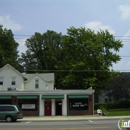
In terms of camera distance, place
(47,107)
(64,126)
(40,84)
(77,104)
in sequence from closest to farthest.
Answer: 1. (64,126)
2. (77,104)
3. (47,107)
4. (40,84)

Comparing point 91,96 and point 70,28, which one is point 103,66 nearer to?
point 70,28

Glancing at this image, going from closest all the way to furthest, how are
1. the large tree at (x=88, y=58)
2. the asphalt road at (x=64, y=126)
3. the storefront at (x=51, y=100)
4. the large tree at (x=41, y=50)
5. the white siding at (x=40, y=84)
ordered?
the asphalt road at (x=64, y=126)
the storefront at (x=51, y=100)
the white siding at (x=40, y=84)
the large tree at (x=88, y=58)
the large tree at (x=41, y=50)

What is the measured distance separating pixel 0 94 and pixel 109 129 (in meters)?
27.1

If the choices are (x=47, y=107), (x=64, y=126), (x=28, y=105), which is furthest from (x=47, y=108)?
(x=64, y=126)

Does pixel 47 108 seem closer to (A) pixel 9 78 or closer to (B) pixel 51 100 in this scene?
(B) pixel 51 100

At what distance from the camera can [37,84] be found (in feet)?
182

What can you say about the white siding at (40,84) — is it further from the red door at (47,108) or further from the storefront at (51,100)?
the storefront at (51,100)

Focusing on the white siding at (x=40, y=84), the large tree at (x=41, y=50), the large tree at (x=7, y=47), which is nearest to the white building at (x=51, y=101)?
the white siding at (x=40, y=84)

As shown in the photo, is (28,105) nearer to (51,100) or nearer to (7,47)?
(51,100)

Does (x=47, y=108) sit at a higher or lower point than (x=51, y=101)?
lower

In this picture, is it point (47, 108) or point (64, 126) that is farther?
point (47, 108)

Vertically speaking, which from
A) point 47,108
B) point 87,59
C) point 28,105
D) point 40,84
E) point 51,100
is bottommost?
point 47,108

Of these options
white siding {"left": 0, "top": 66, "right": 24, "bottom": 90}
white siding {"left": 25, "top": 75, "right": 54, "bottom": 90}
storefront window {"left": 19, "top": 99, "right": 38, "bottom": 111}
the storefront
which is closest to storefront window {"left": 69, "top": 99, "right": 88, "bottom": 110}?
the storefront

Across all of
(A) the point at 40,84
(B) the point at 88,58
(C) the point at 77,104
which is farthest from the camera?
(B) the point at 88,58
